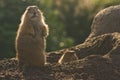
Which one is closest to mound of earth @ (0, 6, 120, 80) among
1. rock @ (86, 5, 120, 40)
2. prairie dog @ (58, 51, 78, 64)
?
prairie dog @ (58, 51, 78, 64)

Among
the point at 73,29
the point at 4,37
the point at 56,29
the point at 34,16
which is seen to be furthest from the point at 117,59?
the point at 73,29

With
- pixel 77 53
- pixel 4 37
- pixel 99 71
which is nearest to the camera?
pixel 99 71

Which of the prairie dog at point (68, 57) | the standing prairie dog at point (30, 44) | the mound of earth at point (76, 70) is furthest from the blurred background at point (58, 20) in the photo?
the mound of earth at point (76, 70)

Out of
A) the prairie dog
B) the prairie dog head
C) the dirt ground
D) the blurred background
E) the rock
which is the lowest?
the blurred background

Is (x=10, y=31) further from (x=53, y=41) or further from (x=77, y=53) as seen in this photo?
(x=77, y=53)

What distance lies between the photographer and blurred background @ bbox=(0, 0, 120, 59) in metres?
19.2

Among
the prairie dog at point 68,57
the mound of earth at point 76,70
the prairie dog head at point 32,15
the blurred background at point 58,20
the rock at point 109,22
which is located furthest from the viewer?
the blurred background at point 58,20

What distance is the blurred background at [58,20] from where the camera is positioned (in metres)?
19.2

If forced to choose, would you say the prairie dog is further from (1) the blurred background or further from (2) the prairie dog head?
(1) the blurred background

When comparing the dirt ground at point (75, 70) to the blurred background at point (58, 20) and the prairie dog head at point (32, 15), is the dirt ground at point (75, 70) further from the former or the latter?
the blurred background at point (58, 20)

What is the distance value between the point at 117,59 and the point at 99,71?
0.66 meters

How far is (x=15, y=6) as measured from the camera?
64.7 feet

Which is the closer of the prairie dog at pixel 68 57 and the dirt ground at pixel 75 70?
the dirt ground at pixel 75 70

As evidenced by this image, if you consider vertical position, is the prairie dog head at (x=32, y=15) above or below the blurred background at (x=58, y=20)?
above
